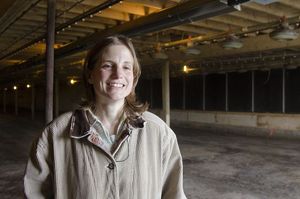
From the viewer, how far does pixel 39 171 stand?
101 cm

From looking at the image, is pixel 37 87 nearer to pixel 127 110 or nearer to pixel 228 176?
Answer: pixel 228 176

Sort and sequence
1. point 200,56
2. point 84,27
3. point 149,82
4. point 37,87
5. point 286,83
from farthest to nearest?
point 37,87 < point 149,82 < point 286,83 < point 200,56 < point 84,27

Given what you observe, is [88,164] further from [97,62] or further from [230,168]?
[230,168]

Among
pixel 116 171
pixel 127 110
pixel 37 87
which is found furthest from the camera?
pixel 37 87

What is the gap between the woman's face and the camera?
3.39 feet

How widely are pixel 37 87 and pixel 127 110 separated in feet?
77.9

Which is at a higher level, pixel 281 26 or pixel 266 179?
pixel 281 26

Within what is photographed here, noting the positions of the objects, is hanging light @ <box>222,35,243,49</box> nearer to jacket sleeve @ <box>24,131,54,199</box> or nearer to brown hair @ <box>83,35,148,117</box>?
brown hair @ <box>83,35,148,117</box>

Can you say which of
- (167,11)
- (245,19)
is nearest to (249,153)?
(245,19)

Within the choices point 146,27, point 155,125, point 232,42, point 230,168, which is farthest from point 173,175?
point 232,42

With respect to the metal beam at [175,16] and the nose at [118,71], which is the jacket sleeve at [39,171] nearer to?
the nose at [118,71]

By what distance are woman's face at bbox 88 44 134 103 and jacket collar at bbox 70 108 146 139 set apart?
0.24 feet

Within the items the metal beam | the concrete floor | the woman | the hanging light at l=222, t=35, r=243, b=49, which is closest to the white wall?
the concrete floor

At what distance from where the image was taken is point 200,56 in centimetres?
762
